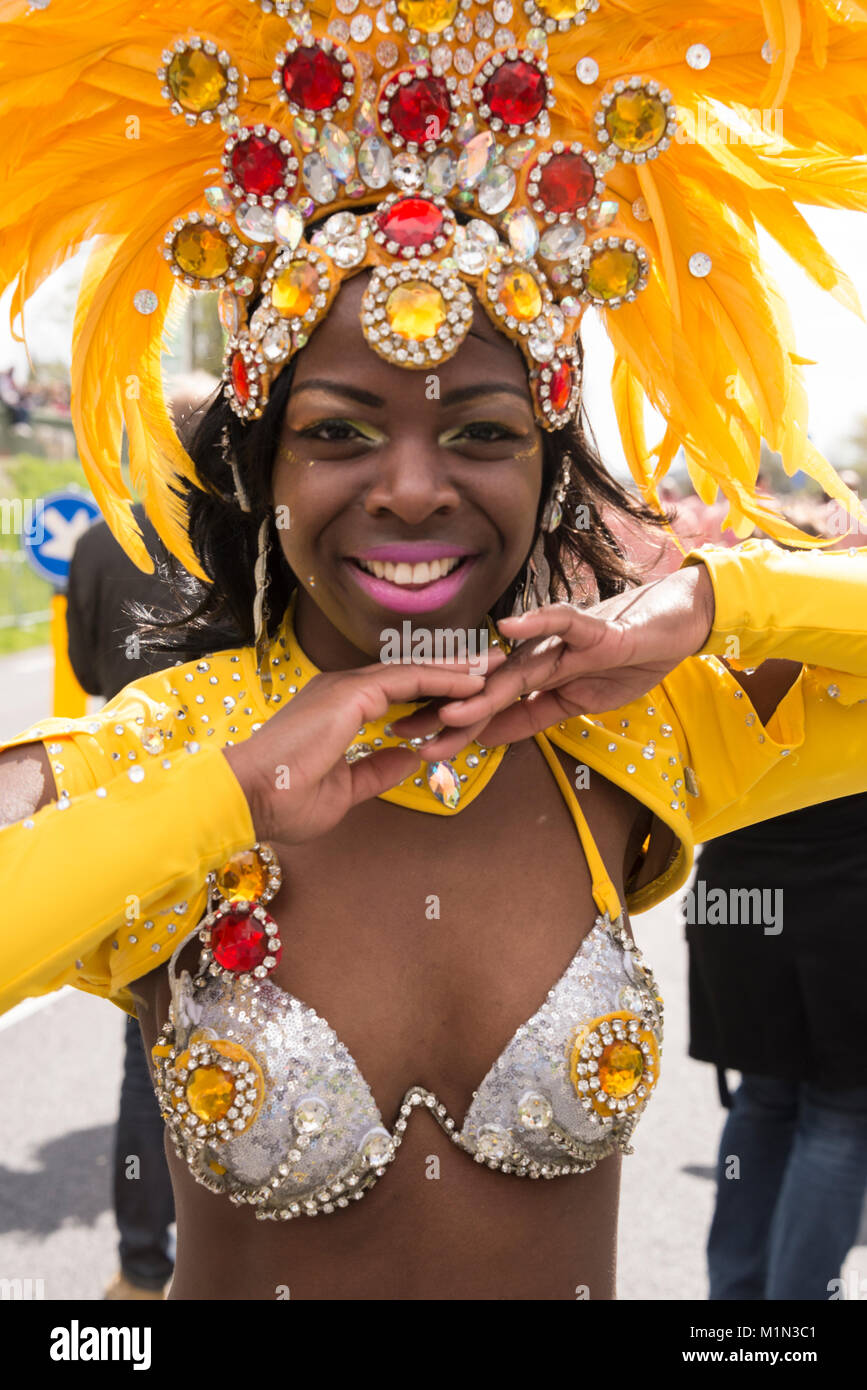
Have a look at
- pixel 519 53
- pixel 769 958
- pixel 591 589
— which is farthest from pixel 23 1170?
pixel 519 53

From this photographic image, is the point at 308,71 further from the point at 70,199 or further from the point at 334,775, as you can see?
the point at 334,775

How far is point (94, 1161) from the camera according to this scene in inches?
184

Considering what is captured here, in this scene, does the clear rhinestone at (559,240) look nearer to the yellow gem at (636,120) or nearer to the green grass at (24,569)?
the yellow gem at (636,120)

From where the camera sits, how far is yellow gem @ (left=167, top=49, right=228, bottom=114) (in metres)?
1.80

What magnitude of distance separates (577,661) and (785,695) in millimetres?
497

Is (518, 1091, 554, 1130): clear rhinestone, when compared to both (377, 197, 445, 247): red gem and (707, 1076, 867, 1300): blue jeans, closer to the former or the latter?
(377, 197, 445, 247): red gem

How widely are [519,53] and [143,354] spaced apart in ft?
2.14

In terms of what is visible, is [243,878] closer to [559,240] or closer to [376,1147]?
[376,1147]

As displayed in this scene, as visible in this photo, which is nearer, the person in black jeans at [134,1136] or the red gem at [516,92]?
the red gem at [516,92]

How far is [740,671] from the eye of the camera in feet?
7.29

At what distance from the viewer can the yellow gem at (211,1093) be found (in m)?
1.75

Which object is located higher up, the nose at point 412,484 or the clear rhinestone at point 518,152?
the clear rhinestone at point 518,152

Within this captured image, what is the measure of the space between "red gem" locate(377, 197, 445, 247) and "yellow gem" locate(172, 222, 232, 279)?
244 millimetres

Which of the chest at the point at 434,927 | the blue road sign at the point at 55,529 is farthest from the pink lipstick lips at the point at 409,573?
the blue road sign at the point at 55,529
